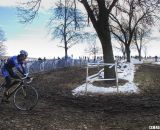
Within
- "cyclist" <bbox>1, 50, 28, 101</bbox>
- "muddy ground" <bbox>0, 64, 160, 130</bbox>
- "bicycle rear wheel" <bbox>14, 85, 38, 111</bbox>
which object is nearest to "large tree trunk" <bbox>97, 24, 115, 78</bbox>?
"muddy ground" <bbox>0, 64, 160, 130</bbox>

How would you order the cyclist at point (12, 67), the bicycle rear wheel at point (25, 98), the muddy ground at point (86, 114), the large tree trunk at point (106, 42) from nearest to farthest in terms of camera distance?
the muddy ground at point (86, 114), the cyclist at point (12, 67), the bicycle rear wheel at point (25, 98), the large tree trunk at point (106, 42)

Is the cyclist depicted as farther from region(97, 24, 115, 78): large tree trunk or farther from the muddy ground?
region(97, 24, 115, 78): large tree trunk

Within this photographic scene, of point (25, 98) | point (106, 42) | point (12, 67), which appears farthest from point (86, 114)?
point (106, 42)

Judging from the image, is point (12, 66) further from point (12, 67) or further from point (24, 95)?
point (24, 95)

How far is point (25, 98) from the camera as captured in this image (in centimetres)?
1440

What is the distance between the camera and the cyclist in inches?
557

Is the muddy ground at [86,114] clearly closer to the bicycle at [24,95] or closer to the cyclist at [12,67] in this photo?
the bicycle at [24,95]

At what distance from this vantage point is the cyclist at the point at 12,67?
14139 millimetres

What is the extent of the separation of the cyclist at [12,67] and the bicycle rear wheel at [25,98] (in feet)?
1.51

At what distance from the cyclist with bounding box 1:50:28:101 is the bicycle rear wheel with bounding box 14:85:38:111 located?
0.46 meters

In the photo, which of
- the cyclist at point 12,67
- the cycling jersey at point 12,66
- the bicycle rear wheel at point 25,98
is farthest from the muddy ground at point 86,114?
the cycling jersey at point 12,66

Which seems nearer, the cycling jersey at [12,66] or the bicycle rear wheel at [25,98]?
the cycling jersey at [12,66]

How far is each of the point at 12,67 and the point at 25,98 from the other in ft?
3.84

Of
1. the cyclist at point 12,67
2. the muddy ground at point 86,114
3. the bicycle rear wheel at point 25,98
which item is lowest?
the muddy ground at point 86,114
